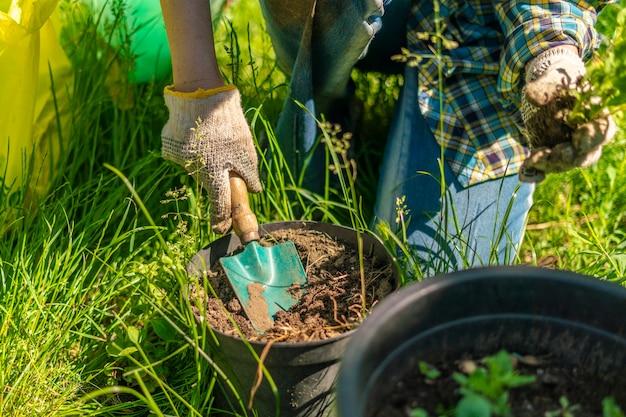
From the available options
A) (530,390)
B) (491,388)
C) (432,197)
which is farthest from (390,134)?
(491,388)

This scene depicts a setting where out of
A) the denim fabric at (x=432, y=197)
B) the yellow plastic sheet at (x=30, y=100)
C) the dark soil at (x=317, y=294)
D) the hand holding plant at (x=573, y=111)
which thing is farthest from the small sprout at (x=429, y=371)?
the yellow plastic sheet at (x=30, y=100)

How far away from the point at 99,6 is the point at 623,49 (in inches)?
73.5

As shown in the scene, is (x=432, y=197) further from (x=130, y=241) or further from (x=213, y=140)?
(x=130, y=241)

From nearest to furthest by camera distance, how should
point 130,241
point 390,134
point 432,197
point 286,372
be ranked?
point 286,372 → point 130,241 → point 432,197 → point 390,134

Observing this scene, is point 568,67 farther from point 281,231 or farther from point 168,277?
point 168,277

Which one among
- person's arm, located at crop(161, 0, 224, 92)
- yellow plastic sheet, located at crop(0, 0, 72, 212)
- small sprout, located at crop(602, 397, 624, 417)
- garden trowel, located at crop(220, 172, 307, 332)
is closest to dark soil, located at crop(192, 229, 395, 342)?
garden trowel, located at crop(220, 172, 307, 332)

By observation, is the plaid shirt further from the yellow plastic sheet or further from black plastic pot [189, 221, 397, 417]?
the yellow plastic sheet

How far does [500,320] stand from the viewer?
3.33ft

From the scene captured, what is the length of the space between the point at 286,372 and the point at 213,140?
0.55 metres

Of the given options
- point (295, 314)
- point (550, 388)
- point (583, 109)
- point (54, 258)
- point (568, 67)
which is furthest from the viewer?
point (54, 258)

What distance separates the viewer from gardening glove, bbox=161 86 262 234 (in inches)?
59.9

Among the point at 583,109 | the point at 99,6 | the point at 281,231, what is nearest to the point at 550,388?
the point at 583,109

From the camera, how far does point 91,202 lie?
1987mm

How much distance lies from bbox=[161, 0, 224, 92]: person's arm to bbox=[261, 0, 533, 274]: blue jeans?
333 millimetres
